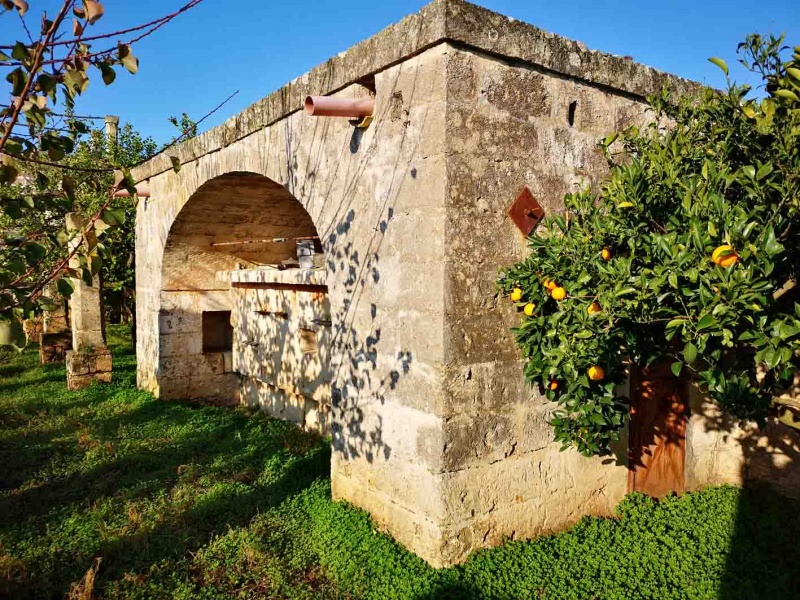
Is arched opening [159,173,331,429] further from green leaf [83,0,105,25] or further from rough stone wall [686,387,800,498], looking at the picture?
green leaf [83,0,105,25]

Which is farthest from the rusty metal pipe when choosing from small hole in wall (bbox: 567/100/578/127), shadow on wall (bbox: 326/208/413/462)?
small hole in wall (bbox: 567/100/578/127)

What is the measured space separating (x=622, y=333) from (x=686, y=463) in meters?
2.90

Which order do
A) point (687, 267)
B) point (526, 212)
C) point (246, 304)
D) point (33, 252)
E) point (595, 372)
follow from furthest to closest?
point (246, 304), point (526, 212), point (595, 372), point (687, 267), point (33, 252)

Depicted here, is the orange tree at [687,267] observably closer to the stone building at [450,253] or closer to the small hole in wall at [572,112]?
the stone building at [450,253]

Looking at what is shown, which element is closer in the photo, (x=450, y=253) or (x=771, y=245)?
(x=771, y=245)

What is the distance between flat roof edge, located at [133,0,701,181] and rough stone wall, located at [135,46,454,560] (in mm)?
111

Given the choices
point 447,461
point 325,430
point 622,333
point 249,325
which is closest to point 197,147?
point 249,325

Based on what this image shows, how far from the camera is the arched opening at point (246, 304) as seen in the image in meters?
6.70

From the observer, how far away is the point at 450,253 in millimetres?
3459

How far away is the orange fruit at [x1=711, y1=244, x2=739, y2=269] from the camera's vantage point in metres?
2.27

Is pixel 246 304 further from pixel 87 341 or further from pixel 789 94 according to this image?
pixel 789 94

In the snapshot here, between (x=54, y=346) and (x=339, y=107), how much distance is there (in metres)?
10.5

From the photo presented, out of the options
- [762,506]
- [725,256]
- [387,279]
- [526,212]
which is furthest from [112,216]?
[762,506]

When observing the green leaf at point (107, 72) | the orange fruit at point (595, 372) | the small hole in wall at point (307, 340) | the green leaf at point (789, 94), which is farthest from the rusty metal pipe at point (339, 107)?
the small hole in wall at point (307, 340)
